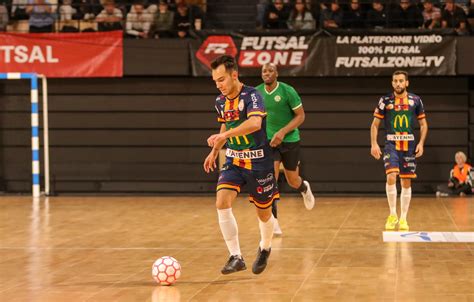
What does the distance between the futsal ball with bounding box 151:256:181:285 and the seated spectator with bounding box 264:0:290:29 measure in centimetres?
1201

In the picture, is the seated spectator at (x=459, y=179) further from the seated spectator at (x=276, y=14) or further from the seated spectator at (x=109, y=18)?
the seated spectator at (x=109, y=18)

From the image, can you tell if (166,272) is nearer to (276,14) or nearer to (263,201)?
(263,201)

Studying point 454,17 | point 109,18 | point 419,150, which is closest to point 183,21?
point 109,18

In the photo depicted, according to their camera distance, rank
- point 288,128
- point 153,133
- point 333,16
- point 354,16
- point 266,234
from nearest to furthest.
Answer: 1. point 266,234
2. point 288,128
3. point 354,16
4. point 333,16
5. point 153,133

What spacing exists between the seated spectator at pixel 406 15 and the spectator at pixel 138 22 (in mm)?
5386

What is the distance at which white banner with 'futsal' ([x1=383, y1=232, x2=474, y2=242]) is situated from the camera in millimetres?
11337

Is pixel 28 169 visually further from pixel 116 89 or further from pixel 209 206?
pixel 209 206

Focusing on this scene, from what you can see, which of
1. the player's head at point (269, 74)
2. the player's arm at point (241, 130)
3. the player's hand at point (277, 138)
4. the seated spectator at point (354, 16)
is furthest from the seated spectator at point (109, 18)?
the player's arm at point (241, 130)

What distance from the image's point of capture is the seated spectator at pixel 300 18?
1939 centimetres

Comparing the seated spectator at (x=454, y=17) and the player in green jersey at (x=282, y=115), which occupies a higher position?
the seated spectator at (x=454, y=17)

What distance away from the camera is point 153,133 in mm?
19969

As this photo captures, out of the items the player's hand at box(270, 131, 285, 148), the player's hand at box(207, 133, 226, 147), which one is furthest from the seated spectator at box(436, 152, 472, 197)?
the player's hand at box(207, 133, 226, 147)

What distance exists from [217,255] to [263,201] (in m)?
1.93

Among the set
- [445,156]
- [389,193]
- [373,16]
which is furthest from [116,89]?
[389,193]
